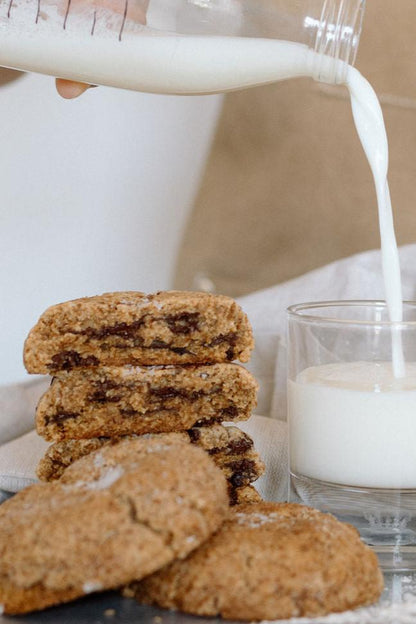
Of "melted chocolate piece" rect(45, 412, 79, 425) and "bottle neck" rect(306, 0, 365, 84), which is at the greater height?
"bottle neck" rect(306, 0, 365, 84)

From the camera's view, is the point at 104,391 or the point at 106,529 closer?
the point at 106,529

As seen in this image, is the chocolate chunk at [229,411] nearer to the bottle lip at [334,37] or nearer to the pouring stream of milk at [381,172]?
the pouring stream of milk at [381,172]

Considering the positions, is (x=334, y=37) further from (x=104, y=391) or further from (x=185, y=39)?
(x=104, y=391)

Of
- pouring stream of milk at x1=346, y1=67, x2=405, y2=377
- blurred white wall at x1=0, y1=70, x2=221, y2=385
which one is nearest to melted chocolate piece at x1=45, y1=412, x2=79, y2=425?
pouring stream of milk at x1=346, y1=67, x2=405, y2=377

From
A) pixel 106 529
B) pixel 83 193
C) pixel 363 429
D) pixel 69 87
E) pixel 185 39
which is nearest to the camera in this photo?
pixel 106 529

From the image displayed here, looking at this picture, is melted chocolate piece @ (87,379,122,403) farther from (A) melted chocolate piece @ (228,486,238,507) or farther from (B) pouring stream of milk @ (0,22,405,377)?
(B) pouring stream of milk @ (0,22,405,377)


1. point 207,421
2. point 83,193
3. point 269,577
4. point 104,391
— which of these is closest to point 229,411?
point 207,421

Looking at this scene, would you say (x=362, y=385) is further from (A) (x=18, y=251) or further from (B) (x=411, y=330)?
(A) (x=18, y=251)
